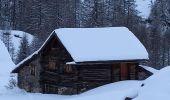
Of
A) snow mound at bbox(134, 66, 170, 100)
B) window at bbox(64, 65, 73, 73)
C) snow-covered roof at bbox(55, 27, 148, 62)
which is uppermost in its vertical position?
snow-covered roof at bbox(55, 27, 148, 62)

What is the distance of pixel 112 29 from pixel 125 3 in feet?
217

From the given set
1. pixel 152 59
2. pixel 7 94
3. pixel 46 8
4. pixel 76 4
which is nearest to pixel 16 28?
pixel 46 8

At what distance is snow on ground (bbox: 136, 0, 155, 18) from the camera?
4794 inches

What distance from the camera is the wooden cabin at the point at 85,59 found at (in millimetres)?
38938

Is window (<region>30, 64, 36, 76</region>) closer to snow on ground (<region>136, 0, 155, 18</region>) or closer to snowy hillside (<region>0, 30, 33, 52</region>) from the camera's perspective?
snowy hillside (<region>0, 30, 33, 52</region>)

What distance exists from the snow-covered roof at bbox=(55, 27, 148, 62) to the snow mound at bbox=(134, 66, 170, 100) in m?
13.8

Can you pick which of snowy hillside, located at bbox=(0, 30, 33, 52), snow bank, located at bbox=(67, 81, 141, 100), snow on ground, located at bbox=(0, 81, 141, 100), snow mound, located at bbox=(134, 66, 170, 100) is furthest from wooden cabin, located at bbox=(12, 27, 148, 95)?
snowy hillside, located at bbox=(0, 30, 33, 52)

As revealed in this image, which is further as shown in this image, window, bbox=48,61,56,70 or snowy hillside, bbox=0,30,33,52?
snowy hillside, bbox=0,30,33,52

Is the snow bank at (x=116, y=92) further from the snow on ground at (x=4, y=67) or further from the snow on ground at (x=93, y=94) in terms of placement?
the snow on ground at (x=4, y=67)

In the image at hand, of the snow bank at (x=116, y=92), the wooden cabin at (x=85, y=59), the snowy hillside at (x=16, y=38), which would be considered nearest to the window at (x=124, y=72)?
the wooden cabin at (x=85, y=59)

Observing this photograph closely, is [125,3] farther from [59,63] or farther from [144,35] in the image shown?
[59,63]

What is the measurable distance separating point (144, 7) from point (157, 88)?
10602 centimetres

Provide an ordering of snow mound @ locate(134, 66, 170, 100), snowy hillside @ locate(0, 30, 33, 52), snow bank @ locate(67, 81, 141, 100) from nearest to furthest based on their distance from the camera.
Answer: snow mound @ locate(134, 66, 170, 100) → snow bank @ locate(67, 81, 141, 100) → snowy hillside @ locate(0, 30, 33, 52)

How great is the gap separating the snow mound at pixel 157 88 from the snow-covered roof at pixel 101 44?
1384cm
